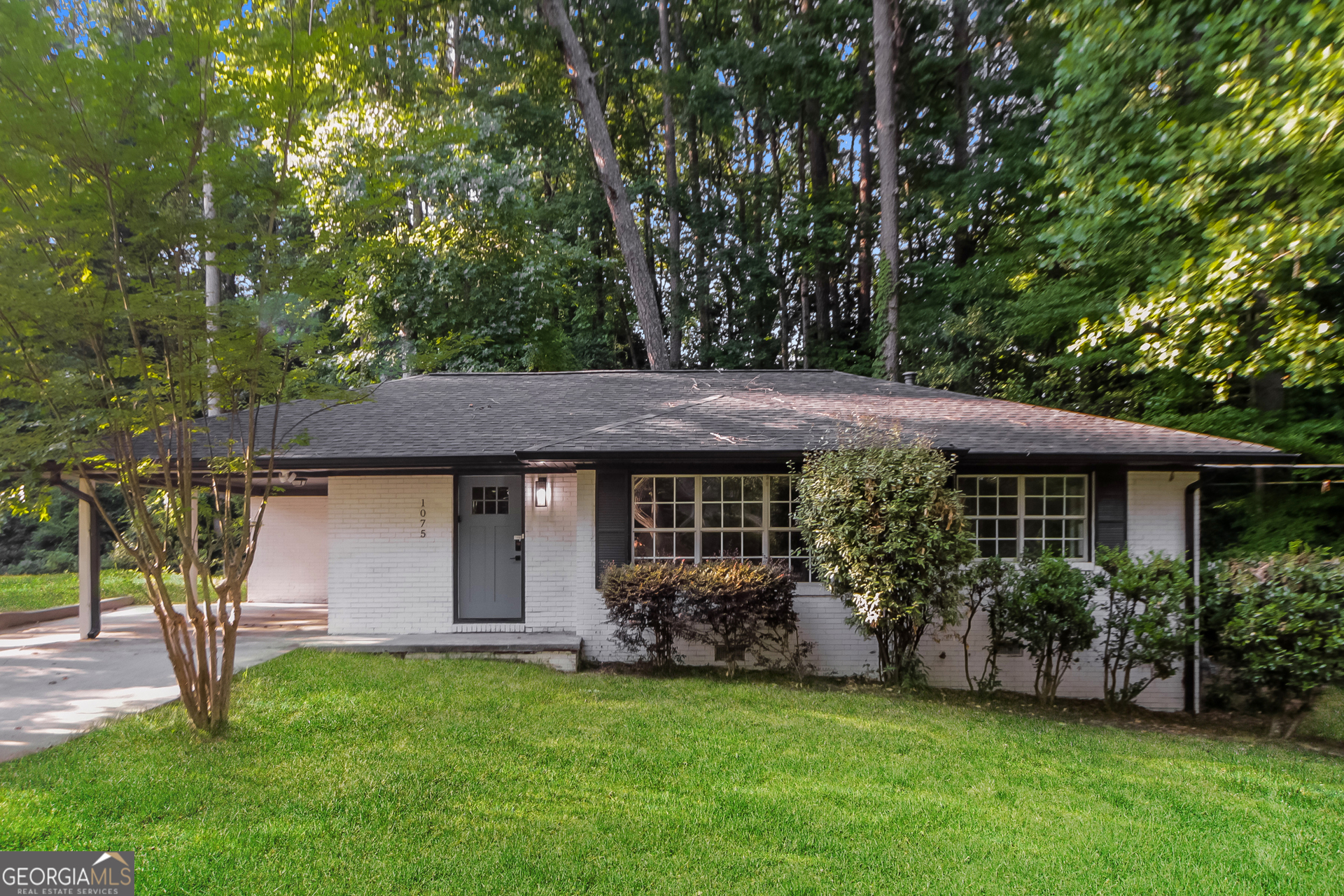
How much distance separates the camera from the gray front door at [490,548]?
9.65 meters

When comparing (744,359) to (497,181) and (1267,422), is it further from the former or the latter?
(1267,422)

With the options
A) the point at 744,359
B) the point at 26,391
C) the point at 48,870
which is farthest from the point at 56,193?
the point at 744,359

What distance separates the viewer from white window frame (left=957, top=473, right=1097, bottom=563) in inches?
344

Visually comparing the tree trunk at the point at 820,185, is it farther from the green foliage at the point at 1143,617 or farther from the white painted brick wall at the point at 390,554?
the white painted brick wall at the point at 390,554

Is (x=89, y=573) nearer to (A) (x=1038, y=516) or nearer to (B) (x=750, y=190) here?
(A) (x=1038, y=516)

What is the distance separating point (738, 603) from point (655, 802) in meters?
3.65

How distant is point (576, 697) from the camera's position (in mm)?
6777

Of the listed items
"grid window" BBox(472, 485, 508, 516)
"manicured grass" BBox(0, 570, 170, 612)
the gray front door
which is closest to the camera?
the gray front door

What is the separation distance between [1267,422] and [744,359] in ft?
42.8

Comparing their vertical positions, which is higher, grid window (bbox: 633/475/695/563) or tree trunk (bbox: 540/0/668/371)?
tree trunk (bbox: 540/0/668/371)

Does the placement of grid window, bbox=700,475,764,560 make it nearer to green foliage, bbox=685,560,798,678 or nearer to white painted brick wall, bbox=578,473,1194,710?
green foliage, bbox=685,560,798,678

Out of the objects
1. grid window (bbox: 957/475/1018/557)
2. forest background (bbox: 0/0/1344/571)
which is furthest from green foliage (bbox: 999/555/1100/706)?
forest background (bbox: 0/0/1344/571)

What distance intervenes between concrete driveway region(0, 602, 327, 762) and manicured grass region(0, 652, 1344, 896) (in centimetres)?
57

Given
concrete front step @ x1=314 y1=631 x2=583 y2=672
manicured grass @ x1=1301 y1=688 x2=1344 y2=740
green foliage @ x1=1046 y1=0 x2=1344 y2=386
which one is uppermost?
green foliage @ x1=1046 y1=0 x2=1344 y2=386
